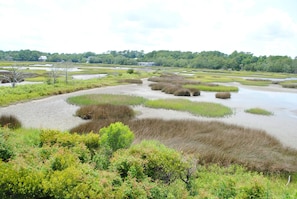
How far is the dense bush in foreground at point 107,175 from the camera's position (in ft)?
16.8

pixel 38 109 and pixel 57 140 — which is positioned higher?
pixel 57 140

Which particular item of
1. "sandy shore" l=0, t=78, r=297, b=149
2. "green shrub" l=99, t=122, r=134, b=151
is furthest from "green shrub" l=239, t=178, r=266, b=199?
"sandy shore" l=0, t=78, r=297, b=149

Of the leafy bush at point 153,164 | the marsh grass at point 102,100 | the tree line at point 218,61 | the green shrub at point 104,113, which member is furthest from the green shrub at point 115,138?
the tree line at point 218,61

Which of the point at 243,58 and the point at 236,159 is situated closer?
the point at 236,159

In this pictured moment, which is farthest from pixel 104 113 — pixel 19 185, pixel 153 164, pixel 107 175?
pixel 19 185

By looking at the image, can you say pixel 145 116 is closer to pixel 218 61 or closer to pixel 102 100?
pixel 102 100

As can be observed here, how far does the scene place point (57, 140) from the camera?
27.9 ft

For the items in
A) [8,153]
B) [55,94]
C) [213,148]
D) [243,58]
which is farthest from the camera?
[243,58]

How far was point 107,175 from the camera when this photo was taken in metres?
5.94

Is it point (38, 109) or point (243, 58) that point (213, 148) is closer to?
point (38, 109)

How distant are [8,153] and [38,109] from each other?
14806mm

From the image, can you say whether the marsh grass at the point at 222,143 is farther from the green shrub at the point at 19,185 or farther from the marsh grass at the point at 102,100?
the marsh grass at the point at 102,100

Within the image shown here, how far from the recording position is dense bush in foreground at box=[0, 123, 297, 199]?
5105mm

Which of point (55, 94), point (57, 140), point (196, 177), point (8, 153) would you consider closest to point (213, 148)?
point (196, 177)
